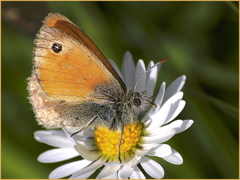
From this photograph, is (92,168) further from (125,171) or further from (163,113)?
(163,113)

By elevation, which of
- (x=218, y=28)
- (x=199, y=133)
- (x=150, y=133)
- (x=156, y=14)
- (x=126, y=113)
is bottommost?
(x=199, y=133)

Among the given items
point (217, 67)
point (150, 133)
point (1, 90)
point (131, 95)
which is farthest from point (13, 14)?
point (217, 67)

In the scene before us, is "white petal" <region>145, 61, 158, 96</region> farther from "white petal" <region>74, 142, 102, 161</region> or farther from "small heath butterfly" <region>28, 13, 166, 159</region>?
"white petal" <region>74, 142, 102, 161</region>

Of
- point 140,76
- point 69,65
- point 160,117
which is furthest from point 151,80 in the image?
point 69,65

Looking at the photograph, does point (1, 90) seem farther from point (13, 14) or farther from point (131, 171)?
point (131, 171)

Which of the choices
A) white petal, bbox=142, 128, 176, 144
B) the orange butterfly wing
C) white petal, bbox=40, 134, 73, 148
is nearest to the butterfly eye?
the orange butterfly wing

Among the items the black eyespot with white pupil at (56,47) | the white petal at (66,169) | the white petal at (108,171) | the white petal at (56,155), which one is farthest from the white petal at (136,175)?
the black eyespot with white pupil at (56,47)

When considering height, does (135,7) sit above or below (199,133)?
above
